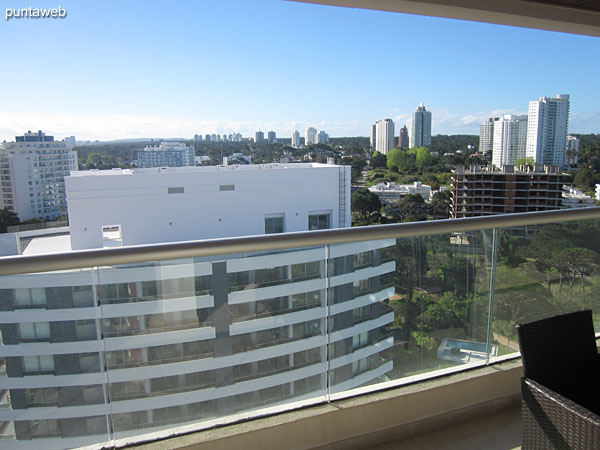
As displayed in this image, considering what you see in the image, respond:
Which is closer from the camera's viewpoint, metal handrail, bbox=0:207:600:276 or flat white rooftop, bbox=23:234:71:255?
metal handrail, bbox=0:207:600:276

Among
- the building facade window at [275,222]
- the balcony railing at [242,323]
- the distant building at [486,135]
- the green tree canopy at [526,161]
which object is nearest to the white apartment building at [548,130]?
the green tree canopy at [526,161]

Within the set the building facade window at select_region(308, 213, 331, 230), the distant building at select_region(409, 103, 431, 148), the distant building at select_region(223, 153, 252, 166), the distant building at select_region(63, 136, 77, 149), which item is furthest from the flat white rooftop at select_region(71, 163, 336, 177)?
the distant building at select_region(409, 103, 431, 148)

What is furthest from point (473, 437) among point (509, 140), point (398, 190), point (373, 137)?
point (509, 140)

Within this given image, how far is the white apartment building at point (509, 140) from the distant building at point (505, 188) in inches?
50.7

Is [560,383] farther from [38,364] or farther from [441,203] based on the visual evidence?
[441,203]

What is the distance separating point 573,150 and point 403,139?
7.38 metres

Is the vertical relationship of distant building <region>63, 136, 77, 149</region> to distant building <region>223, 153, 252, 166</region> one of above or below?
above

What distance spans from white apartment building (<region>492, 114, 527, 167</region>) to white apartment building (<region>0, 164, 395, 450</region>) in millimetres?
20849

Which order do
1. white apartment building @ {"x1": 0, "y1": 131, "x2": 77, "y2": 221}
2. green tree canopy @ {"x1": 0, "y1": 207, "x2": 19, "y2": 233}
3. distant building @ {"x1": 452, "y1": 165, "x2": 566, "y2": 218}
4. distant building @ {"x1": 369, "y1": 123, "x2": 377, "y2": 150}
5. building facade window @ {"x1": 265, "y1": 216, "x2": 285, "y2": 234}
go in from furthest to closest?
building facade window @ {"x1": 265, "y1": 216, "x2": 285, "y2": 234}, distant building @ {"x1": 369, "y1": 123, "x2": 377, "y2": 150}, white apartment building @ {"x1": 0, "y1": 131, "x2": 77, "y2": 221}, green tree canopy @ {"x1": 0, "y1": 207, "x2": 19, "y2": 233}, distant building @ {"x1": 452, "y1": 165, "x2": 566, "y2": 218}

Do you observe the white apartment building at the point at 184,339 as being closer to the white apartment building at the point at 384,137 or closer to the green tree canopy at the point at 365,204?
the green tree canopy at the point at 365,204

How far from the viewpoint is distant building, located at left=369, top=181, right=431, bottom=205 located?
64.0 ft

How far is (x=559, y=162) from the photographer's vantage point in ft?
64.5

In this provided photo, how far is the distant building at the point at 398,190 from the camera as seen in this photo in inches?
768

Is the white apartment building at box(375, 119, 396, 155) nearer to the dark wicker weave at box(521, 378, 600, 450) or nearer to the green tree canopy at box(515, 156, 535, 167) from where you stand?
the green tree canopy at box(515, 156, 535, 167)
